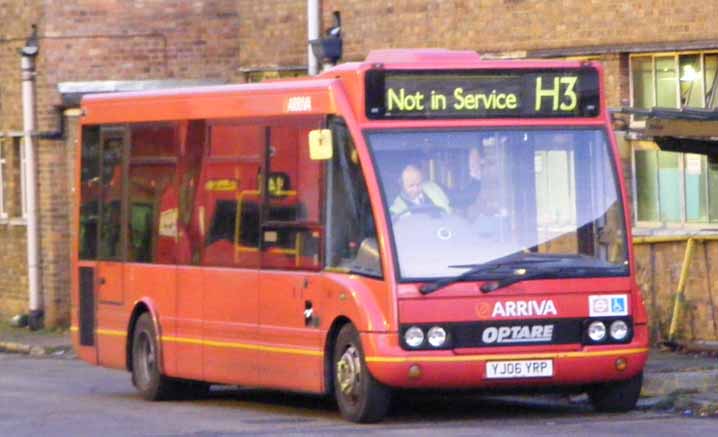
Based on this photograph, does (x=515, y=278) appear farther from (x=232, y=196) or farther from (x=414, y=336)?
(x=232, y=196)

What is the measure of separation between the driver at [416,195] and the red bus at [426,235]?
0.04 ft

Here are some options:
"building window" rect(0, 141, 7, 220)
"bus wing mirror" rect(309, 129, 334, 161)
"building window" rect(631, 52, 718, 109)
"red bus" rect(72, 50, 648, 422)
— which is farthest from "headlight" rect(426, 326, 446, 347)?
"building window" rect(0, 141, 7, 220)

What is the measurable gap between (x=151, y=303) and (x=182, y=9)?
470 inches

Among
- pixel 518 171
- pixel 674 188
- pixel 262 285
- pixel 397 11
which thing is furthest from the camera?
pixel 397 11

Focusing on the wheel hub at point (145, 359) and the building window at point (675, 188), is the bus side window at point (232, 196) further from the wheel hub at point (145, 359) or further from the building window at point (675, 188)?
the building window at point (675, 188)

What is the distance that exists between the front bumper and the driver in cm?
93

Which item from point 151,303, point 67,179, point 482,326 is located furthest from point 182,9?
point 482,326

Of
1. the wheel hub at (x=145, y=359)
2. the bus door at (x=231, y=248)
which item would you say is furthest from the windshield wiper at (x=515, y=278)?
the wheel hub at (x=145, y=359)

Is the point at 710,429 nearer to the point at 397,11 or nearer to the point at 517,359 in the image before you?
the point at 517,359

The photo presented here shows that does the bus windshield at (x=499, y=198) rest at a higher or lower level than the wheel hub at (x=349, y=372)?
higher

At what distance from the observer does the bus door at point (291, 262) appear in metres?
13.8

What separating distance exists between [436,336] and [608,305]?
4.23ft

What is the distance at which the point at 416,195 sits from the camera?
13.2 meters

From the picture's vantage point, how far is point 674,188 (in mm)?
19625
